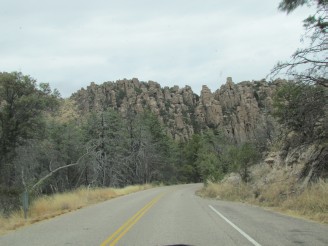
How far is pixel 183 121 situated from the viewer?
133750mm

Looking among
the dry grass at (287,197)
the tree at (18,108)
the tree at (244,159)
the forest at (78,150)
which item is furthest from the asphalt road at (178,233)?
the tree at (244,159)

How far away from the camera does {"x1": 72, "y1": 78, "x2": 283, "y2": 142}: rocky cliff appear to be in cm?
11188

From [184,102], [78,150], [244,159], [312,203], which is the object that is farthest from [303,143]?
[184,102]

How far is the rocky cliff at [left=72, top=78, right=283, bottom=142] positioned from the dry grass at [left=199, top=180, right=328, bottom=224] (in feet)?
242

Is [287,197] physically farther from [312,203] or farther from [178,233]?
[178,233]

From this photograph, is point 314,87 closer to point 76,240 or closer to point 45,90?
point 76,240

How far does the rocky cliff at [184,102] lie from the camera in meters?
112

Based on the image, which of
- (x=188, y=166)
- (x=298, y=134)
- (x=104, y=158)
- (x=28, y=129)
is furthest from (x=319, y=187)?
(x=188, y=166)

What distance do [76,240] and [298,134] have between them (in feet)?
39.2

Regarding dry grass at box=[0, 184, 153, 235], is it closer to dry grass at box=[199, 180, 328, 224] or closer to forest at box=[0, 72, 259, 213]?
forest at box=[0, 72, 259, 213]

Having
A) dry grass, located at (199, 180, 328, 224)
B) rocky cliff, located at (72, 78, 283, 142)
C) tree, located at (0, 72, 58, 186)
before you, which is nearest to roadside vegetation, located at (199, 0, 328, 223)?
dry grass, located at (199, 180, 328, 224)

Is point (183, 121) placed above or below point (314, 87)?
above

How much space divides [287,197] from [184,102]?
127031 millimetres

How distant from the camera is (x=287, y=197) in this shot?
20328mm
